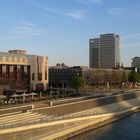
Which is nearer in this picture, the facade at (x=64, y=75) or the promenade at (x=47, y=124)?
the promenade at (x=47, y=124)

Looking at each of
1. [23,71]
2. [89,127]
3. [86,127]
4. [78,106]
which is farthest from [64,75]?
[86,127]

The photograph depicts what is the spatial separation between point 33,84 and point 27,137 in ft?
181

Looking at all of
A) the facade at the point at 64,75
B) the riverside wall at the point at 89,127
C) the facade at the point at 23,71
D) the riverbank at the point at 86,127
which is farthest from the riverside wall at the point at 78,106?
the facade at the point at 64,75

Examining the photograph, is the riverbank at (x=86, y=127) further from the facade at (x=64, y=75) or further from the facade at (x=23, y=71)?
the facade at (x=64, y=75)

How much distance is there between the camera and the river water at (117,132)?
4756 centimetres

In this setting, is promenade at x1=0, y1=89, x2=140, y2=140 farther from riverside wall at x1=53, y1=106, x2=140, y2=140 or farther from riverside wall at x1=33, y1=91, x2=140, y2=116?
riverside wall at x1=33, y1=91, x2=140, y2=116

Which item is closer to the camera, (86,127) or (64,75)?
(86,127)

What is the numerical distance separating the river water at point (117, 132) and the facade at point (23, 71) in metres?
34.3

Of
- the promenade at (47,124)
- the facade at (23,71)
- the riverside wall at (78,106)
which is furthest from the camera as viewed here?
the facade at (23,71)

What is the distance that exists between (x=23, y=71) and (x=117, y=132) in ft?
149

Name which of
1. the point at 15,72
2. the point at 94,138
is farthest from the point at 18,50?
the point at 94,138

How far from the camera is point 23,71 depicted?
3622 inches

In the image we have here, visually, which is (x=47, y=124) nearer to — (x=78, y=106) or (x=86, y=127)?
(x=86, y=127)

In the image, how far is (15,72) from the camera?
89562 mm
